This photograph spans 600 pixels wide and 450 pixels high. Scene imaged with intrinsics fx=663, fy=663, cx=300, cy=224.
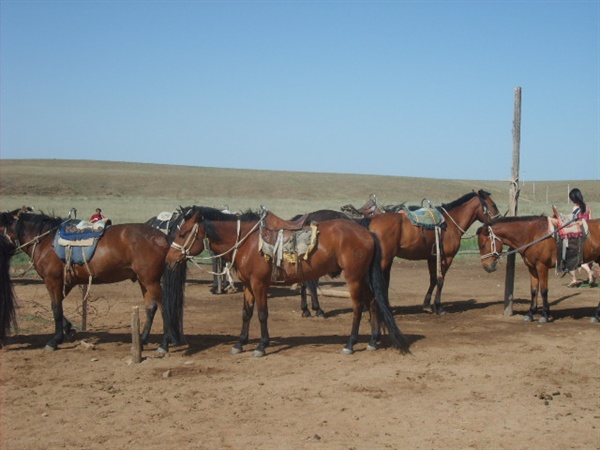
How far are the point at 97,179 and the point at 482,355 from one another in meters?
74.5

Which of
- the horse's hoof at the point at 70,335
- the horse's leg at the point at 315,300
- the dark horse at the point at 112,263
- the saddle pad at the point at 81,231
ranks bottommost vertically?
the horse's hoof at the point at 70,335

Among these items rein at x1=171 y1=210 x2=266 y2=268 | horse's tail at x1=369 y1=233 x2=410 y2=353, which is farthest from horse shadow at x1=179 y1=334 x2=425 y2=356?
rein at x1=171 y1=210 x2=266 y2=268

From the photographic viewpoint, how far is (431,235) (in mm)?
13047

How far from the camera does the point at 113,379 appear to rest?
27.5 feet

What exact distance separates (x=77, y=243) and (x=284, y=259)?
3120 millimetres

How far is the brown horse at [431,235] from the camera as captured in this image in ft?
41.1

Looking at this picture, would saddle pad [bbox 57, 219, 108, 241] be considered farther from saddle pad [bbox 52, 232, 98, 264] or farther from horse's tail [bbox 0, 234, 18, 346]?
horse's tail [bbox 0, 234, 18, 346]

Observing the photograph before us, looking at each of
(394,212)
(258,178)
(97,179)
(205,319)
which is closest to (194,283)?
(205,319)

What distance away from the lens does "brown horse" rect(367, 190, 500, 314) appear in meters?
12.5

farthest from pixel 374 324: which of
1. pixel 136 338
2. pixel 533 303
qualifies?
pixel 533 303

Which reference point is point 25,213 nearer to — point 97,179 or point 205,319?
point 205,319

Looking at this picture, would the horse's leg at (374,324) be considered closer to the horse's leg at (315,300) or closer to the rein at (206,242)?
the rein at (206,242)

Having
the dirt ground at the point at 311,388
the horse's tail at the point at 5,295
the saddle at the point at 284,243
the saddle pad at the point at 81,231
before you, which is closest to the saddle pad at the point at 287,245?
the saddle at the point at 284,243

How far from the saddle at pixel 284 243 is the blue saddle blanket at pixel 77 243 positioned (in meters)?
2.53
